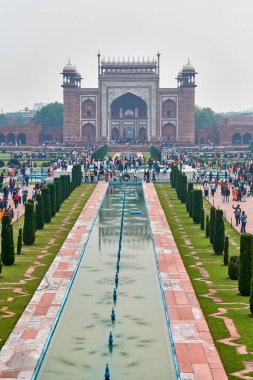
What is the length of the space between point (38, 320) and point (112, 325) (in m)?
1.08

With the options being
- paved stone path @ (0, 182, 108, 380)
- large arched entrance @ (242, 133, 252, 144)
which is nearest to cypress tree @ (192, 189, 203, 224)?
paved stone path @ (0, 182, 108, 380)

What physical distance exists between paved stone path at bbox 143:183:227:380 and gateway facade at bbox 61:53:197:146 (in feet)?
158

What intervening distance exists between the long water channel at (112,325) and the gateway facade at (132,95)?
157 feet

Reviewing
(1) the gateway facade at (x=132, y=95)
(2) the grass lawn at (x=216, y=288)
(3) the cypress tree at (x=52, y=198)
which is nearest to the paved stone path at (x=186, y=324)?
(2) the grass lawn at (x=216, y=288)

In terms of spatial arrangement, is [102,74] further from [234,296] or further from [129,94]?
[234,296]

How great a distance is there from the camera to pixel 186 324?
1212 centimetres

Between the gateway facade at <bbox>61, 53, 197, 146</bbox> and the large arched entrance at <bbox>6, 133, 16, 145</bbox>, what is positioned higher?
the gateway facade at <bbox>61, 53, 197, 146</bbox>

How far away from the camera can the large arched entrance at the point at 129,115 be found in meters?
68.4

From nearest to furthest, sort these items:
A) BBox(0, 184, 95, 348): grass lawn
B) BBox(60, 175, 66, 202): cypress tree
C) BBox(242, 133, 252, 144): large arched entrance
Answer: BBox(0, 184, 95, 348): grass lawn < BBox(60, 175, 66, 202): cypress tree < BBox(242, 133, 252, 144): large arched entrance

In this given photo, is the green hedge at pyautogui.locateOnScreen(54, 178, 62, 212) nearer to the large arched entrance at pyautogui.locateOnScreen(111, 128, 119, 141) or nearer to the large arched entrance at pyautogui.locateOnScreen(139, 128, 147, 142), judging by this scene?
the large arched entrance at pyautogui.locateOnScreen(139, 128, 147, 142)

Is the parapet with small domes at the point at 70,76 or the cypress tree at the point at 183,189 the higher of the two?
the parapet with small domes at the point at 70,76

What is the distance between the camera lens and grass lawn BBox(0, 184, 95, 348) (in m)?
12.9

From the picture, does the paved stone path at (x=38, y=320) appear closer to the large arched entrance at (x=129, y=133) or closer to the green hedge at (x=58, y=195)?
the green hedge at (x=58, y=195)

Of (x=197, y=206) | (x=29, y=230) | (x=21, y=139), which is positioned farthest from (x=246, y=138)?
(x=29, y=230)
